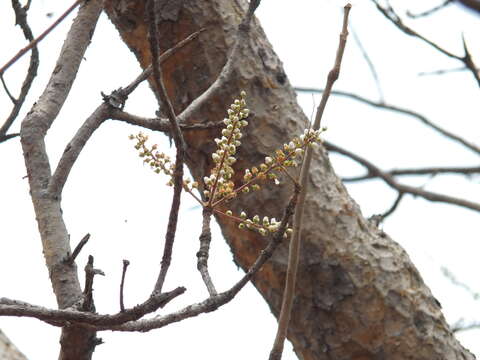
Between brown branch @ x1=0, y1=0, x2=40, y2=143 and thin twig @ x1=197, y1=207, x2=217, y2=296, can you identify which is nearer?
thin twig @ x1=197, y1=207, x2=217, y2=296

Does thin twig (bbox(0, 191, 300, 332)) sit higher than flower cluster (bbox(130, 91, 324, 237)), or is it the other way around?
flower cluster (bbox(130, 91, 324, 237))

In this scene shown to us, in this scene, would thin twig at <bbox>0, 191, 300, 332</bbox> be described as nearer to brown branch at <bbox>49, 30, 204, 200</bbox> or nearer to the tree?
brown branch at <bbox>49, 30, 204, 200</bbox>

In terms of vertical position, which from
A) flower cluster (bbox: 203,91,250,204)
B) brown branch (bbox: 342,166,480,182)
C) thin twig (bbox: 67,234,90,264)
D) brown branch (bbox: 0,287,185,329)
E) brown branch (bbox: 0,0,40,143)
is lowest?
brown branch (bbox: 0,287,185,329)

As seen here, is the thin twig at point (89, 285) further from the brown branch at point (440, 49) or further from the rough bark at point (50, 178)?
the brown branch at point (440, 49)

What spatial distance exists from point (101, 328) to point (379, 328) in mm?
1216

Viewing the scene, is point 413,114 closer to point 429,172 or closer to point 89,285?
point 429,172

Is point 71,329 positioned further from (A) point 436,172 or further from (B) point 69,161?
(A) point 436,172

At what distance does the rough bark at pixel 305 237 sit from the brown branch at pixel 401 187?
0.12 m

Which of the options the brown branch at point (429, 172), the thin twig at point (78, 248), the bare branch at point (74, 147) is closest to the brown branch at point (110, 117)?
the bare branch at point (74, 147)

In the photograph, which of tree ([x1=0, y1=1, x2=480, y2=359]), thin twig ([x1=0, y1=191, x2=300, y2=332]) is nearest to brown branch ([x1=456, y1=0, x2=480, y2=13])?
thin twig ([x1=0, y1=191, x2=300, y2=332])

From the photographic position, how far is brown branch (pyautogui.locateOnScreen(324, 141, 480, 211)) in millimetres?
1503

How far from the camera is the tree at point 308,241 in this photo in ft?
6.88

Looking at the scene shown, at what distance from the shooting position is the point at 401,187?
192cm

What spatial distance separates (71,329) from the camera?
1.16 m
